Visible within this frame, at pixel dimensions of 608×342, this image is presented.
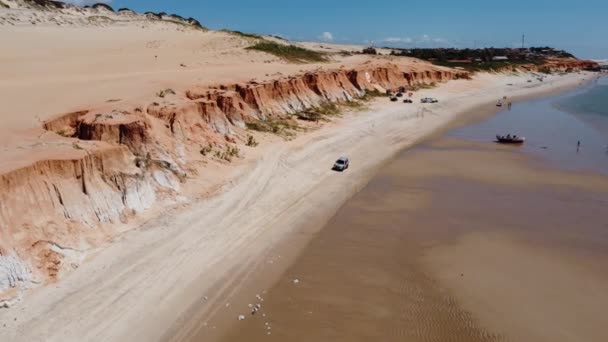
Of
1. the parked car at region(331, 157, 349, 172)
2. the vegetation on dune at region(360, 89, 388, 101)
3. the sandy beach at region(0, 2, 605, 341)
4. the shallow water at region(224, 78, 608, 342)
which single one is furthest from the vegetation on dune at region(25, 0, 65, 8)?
the shallow water at region(224, 78, 608, 342)

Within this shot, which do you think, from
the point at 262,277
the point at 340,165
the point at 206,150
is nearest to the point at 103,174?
the point at 262,277

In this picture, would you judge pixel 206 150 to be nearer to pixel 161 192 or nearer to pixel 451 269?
pixel 161 192

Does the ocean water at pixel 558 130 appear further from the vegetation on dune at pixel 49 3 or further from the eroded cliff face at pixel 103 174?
the vegetation on dune at pixel 49 3

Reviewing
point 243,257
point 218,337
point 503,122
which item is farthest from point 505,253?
point 503,122

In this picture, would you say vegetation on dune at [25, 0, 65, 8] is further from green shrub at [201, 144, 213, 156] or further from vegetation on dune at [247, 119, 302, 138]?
green shrub at [201, 144, 213, 156]

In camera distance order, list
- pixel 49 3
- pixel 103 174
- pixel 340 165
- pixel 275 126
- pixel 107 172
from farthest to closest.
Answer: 1. pixel 49 3
2. pixel 275 126
3. pixel 340 165
4. pixel 107 172
5. pixel 103 174
